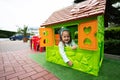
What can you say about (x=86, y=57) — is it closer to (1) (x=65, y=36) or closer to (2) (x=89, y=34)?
(2) (x=89, y=34)

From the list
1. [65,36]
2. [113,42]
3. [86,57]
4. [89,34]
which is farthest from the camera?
[113,42]

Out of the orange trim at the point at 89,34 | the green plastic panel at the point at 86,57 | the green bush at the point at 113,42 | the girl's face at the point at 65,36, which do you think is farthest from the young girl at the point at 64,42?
the green bush at the point at 113,42

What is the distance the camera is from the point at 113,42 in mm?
4918

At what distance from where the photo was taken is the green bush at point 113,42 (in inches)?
189

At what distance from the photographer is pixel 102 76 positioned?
2.71m

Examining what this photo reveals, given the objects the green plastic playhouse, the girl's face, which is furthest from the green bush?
the girl's face

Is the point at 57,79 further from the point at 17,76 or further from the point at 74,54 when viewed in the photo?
the point at 17,76

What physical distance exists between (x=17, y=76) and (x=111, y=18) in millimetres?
8111

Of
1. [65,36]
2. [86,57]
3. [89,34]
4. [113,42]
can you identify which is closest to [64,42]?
[65,36]

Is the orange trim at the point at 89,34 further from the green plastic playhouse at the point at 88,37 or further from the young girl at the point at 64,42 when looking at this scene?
the young girl at the point at 64,42

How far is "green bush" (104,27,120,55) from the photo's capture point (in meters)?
4.79

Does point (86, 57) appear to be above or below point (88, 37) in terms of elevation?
below

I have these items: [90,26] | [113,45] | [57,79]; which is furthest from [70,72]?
[113,45]

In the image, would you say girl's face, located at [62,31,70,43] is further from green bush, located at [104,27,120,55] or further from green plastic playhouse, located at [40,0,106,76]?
green bush, located at [104,27,120,55]
